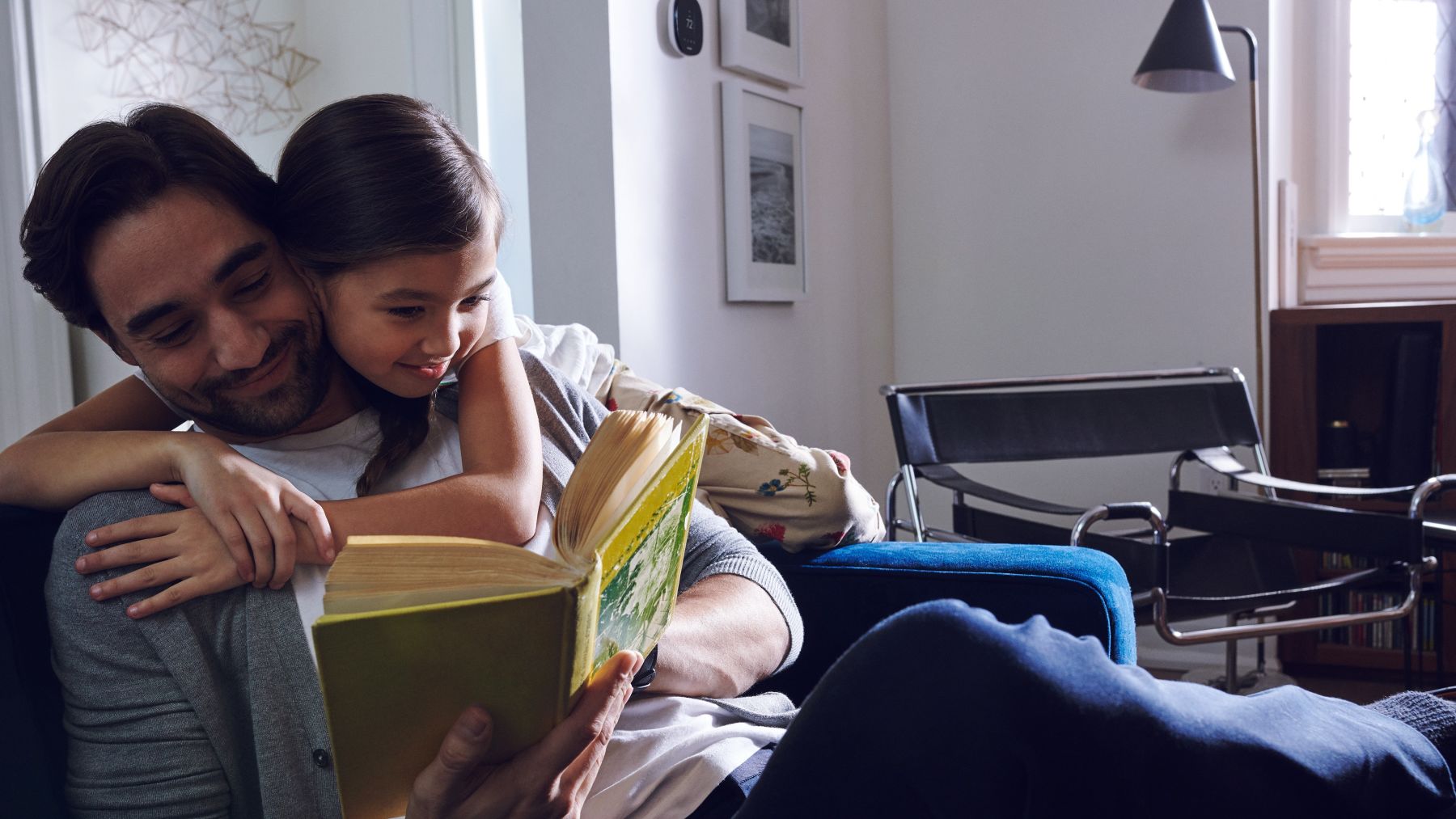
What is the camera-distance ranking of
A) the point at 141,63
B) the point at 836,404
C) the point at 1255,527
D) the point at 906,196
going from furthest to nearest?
the point at 906,196 → the point at 836,404 → the point at 141,63 → the point at 1255,527

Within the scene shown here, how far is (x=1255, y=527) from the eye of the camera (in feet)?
7.13

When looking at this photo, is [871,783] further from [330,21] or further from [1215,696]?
[330,21]

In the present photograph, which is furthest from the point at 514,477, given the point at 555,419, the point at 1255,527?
the point at 1255,527

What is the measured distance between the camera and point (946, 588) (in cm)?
141

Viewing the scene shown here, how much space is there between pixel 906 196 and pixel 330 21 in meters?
1.62

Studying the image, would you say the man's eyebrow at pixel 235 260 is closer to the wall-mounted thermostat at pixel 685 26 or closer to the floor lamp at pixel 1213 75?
the wall-mounted thermostat at pixel 685 26

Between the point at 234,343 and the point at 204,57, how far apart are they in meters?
2.06

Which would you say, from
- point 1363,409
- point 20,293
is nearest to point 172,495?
point 20,293

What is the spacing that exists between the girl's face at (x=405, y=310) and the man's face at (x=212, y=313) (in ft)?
0.13

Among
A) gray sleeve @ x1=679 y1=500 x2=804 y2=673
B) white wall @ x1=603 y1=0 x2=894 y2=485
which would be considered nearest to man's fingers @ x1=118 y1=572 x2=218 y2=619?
gray sleeve @ x1=679 y1=500 x2=804 y2=673

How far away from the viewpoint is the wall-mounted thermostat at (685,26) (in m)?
2.43

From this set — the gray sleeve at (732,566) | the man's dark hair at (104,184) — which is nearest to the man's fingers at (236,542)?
the man's dark hair at (104,184)

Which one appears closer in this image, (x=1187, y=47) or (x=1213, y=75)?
(x=1187, y=47)

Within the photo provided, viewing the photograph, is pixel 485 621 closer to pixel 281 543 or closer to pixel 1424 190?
pixel 281 543
